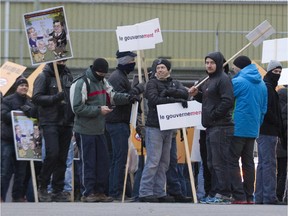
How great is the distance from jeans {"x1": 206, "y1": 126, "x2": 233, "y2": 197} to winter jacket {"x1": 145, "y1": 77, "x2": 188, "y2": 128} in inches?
31.2

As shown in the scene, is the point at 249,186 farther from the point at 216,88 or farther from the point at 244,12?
the point at 244,12

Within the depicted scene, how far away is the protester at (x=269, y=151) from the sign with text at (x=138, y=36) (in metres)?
1.75

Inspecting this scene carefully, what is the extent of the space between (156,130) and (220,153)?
38.3 inches

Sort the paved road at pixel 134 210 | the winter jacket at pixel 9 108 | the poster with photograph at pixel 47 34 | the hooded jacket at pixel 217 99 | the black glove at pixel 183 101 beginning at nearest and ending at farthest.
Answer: the paved road at pixel 134 210 < the hooded jacket at pixel 217 99 < the black glove at pixel 183 101 < the poster with photograph at pixel 47 34 < the winter jacket at pixel 9 108

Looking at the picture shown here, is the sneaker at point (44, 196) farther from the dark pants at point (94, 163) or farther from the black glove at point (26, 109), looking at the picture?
the black glove at point (26, 109)

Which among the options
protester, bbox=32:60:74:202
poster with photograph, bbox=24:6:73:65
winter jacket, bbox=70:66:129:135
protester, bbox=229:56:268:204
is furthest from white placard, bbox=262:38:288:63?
protester, bbox=32:60:74:202

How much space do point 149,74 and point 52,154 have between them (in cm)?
211

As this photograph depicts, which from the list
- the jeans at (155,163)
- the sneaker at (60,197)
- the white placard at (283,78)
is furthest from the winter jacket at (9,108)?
the white placard at (283,78)

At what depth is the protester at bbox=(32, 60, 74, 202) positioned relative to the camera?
14773mm

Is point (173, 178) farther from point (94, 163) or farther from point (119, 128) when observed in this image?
point (94, 163)

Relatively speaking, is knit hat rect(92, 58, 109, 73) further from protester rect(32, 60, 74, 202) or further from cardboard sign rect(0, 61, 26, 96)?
cardboard sign rect(0, 61, 26, 96)

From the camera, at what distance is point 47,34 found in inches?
610

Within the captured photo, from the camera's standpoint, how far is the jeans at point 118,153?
15.1 meters

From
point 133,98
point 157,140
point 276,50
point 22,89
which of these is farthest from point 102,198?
point 276,50
